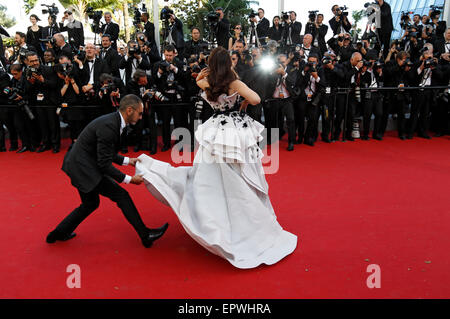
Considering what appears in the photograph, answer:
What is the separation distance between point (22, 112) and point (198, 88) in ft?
11.7

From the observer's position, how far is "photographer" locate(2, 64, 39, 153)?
7.13 metres

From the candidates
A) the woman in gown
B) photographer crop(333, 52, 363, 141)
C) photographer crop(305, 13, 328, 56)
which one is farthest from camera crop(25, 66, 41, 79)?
photographer crop(305, 13, 328, 56)

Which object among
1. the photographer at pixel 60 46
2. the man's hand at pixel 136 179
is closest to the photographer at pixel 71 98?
the photographer at pixel 60 46

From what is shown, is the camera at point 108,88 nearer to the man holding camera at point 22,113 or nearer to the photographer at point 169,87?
the photographer at point 169,87

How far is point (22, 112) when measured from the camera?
7328 mm

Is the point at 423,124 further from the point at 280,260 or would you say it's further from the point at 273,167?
the point at 280,260

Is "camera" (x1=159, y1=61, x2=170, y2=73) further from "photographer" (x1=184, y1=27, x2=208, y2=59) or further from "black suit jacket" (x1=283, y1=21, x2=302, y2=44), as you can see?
"black suit jacket" (x1=283, y1=21, x2=302, y2=44)

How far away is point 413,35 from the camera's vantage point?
341 inches

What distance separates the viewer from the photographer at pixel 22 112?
281 inches

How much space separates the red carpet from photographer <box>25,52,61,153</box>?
173 centimetres

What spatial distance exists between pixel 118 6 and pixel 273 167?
1672cm

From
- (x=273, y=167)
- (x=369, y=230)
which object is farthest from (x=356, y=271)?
(x=273, y=167)

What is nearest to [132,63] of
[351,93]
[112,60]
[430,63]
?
[112,60]
